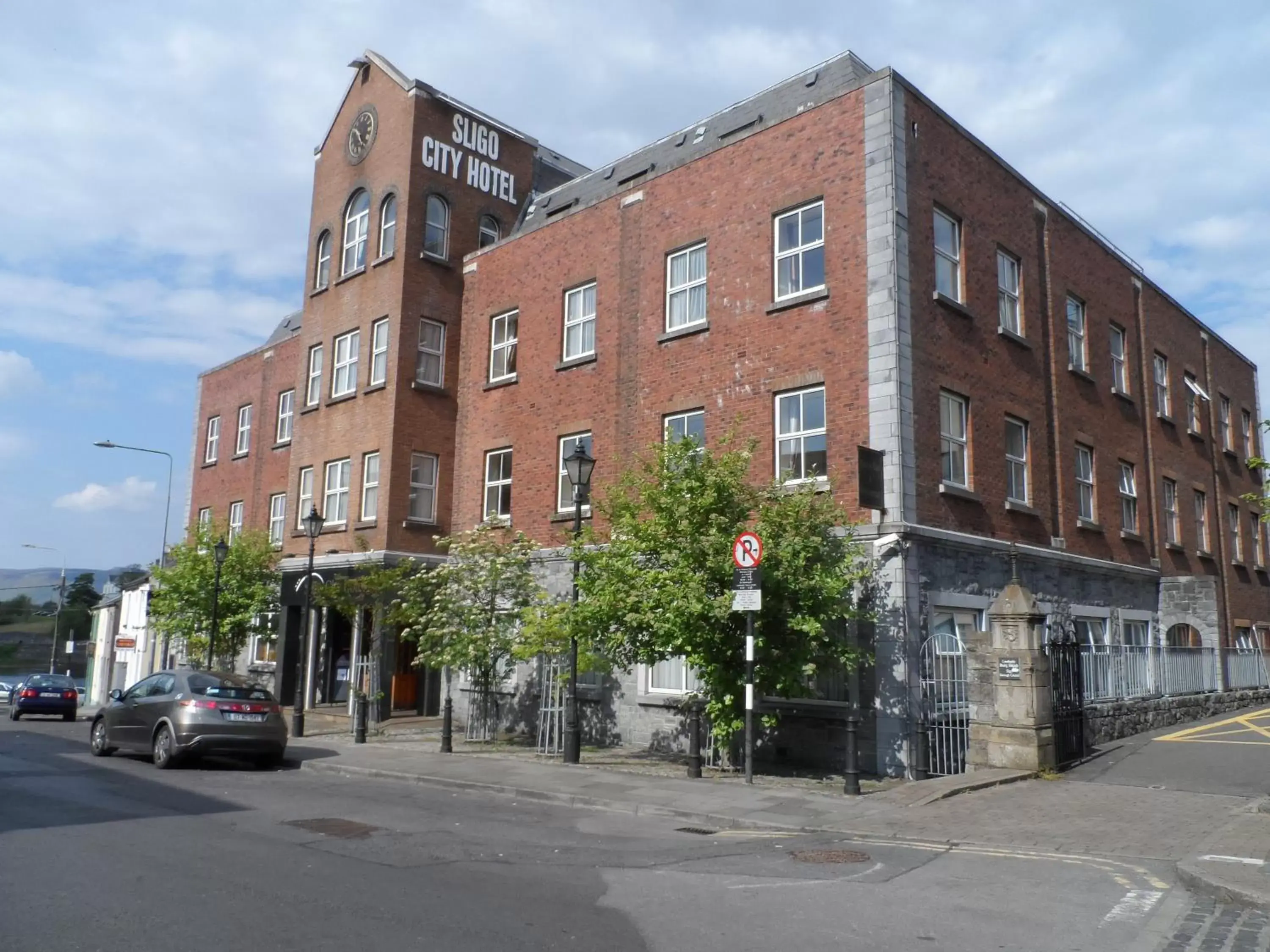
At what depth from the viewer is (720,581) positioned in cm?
1436

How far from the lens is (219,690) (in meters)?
15.6

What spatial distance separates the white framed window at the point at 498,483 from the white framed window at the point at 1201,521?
17.7 meters

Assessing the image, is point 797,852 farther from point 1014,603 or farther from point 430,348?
point 430,348

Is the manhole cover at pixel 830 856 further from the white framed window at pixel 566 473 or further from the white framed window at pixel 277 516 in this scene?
the white framed window at pixel 277 516

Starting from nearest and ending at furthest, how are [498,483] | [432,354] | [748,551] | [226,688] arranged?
1. [748,551]
2. [226,688]
3. [498,483]
4. [432,354]

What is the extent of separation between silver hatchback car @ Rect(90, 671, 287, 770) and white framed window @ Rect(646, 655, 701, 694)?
20.8 ft

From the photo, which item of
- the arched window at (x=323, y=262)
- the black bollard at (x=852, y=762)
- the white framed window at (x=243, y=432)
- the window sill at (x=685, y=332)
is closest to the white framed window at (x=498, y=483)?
the window sill at (x=685, y=332)

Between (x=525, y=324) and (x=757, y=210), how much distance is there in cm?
664

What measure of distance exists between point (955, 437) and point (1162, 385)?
1201cm

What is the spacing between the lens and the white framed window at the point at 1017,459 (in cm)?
1877

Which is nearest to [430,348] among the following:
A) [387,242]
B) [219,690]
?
[387,242]

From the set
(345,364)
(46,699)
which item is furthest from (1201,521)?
(46,699)

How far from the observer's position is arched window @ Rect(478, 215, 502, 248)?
2672cm

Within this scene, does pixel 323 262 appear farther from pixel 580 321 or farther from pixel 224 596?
pixel 580 321
